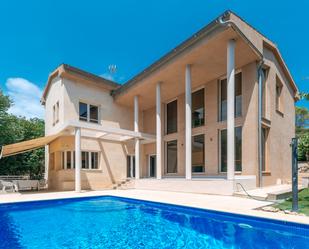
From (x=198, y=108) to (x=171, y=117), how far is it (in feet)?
13.1

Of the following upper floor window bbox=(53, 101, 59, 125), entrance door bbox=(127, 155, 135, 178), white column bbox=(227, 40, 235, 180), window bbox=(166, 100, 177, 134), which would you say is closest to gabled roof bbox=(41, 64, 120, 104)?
upper floor window bbox=(53, 101, 59, 125)

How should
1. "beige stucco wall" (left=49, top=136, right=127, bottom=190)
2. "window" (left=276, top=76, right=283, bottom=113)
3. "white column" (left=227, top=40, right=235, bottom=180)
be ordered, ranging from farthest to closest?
"window" (left=276, top=76, right=283, bottom=113) < "beige stucco wall" (left=49, top=136, right=127, bottom=190) < "white column" (left=227, top=40, right=235, bottom=180)

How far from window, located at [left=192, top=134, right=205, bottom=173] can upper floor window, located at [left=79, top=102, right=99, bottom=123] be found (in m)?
9.48

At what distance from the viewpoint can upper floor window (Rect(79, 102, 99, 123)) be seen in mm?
22344

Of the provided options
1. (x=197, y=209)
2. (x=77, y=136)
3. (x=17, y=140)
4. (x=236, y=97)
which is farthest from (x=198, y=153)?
(x=17, y=140)

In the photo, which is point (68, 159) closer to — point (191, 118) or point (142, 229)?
point (191, 118)

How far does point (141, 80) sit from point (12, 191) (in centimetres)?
1311

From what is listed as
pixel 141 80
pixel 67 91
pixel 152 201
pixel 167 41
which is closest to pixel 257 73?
pixel 141 80

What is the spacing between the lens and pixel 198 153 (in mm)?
20812

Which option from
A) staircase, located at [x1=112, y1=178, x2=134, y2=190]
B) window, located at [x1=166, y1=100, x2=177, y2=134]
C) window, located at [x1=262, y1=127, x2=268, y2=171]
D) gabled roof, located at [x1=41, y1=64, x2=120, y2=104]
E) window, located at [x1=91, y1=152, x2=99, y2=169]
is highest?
gabled roof, located at [x1=41, y1=64, x2=120, y2=104]

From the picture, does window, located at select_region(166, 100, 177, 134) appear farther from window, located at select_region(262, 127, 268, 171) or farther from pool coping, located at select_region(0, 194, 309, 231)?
pool coping, located at select_region(0, 194, 309, 231)

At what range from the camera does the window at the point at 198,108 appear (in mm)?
21078

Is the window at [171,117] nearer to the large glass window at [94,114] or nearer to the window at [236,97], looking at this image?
the window at [236,97]

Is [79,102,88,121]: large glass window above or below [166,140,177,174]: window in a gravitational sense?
above
